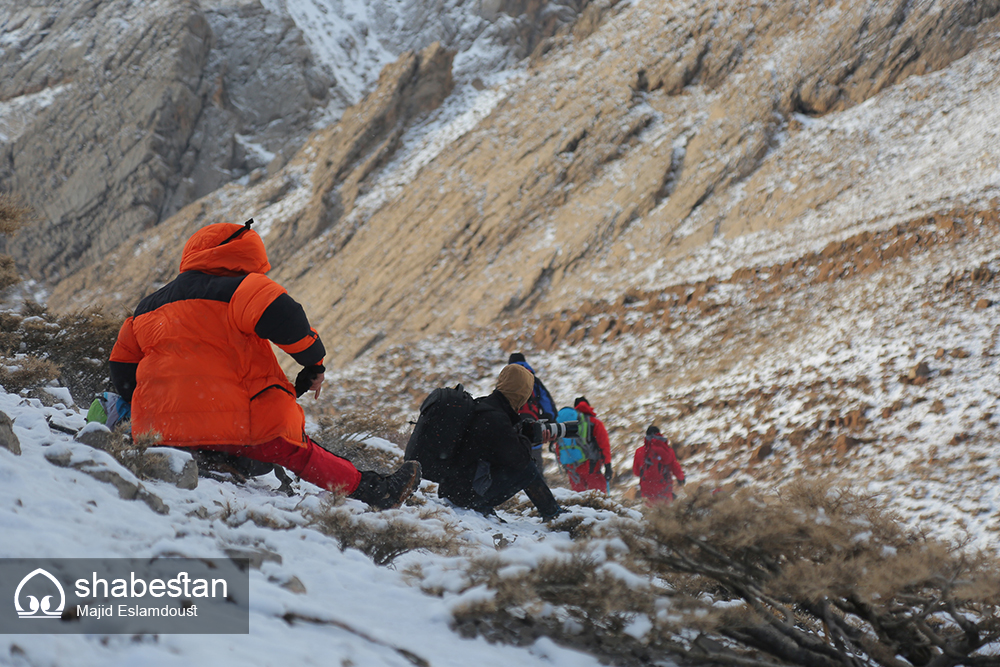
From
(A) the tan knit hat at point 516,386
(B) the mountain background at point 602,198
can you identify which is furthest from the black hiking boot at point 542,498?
(B) the mountain background at point 602,198

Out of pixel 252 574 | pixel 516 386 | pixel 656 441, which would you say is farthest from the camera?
pixel 656 441

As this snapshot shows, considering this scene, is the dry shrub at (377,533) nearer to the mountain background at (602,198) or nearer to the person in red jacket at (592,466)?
the person in red jacket at (592,466)

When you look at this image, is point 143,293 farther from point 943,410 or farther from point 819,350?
point 943,410

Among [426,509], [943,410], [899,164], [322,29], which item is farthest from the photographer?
[322,29]

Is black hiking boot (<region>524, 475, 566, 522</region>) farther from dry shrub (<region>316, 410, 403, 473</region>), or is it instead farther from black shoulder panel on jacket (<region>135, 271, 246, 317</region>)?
black shoulder panel on jacket (<region>135, 271, 246, 317</region>)

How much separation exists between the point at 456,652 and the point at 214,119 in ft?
127

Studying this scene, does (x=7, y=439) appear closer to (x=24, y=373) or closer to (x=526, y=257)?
(x=24, y=373)

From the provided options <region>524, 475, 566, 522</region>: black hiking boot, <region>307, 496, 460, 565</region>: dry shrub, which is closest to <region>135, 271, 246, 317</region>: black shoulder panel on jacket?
<region>307, 496, 460, 565</region>: dry shrub

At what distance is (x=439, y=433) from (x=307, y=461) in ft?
3.18

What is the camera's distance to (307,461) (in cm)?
330

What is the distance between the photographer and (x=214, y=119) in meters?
34.9

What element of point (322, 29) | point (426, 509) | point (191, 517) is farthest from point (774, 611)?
point (322, 29)

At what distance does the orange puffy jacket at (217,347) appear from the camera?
9.67 feet

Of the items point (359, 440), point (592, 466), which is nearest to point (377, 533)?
point (359, 440)
